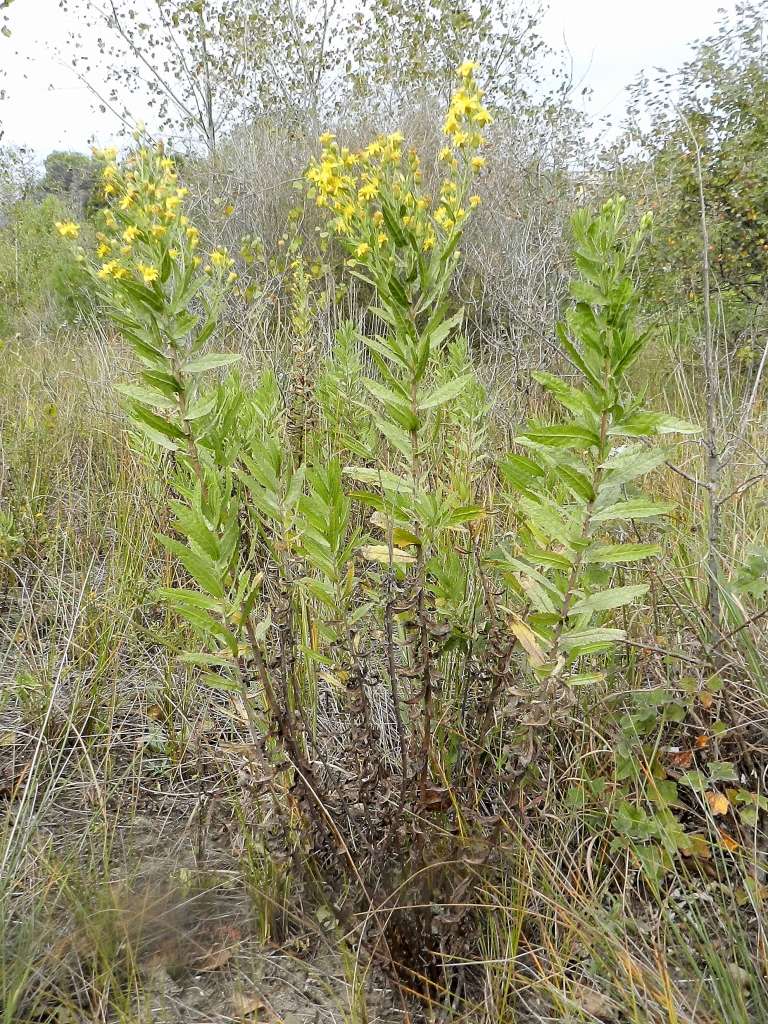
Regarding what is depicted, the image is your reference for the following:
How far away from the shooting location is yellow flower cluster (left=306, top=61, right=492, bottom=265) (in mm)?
1175

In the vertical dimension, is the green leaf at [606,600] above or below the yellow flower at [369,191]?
below

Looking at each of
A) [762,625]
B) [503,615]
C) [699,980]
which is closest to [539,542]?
[503,615]

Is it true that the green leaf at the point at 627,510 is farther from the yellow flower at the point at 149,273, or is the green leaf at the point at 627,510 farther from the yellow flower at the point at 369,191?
the yellow flower at the point at 149,273

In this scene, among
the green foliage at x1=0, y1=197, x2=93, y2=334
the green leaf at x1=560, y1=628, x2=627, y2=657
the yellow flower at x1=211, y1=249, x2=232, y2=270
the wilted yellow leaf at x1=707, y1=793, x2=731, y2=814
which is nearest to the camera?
the green leaf at x1=560, y1=628, x2=627, y2=657

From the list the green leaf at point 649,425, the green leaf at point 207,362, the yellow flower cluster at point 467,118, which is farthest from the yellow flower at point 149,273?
the green leaf at point 649,425

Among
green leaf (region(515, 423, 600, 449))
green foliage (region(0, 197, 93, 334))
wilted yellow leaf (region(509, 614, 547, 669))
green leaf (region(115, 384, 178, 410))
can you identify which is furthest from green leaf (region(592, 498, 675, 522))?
green foliage (region(0, 197, 93, 334))

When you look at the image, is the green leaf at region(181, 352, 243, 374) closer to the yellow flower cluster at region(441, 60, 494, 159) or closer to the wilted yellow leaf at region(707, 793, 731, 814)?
the yellow flower cluster at region(441, 60, 494, 159)

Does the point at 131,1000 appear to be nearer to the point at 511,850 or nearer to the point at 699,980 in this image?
the point at 511,850

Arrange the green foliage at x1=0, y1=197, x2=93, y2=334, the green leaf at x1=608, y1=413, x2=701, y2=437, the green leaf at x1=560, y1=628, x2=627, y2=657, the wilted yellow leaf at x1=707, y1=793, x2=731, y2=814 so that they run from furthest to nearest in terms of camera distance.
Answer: the green foliage at x1=0, y1=197, x2=93, y2=334 → the wilted yellow leaf at x1=707, y1=793, x2=731, y2=814 → the green leaf at x1=560, y1=628, x2=627, y2=657 → the green leaf at x1=608, y1=413, x2=701, y2=437

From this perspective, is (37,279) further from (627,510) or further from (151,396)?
(627,510)

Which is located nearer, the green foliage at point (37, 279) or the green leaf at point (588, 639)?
the green leaf at point (588, 639)

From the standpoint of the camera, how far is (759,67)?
404 centimetres

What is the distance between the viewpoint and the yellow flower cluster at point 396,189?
117cm

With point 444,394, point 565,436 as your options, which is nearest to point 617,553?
point 565,436
